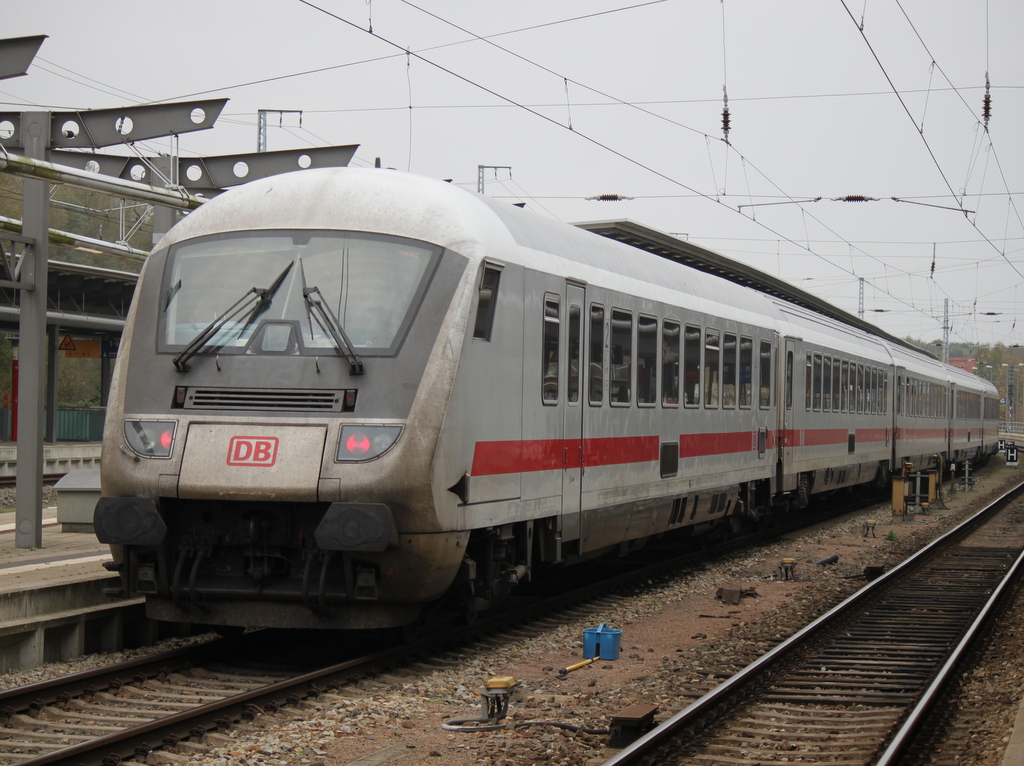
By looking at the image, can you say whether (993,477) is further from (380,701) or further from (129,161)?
(380,701)

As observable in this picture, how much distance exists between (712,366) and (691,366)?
0.87 m

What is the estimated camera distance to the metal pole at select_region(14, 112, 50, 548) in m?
11.9

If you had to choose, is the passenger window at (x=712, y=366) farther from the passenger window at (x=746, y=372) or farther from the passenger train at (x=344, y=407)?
the passenger train at (x=344, y=407)

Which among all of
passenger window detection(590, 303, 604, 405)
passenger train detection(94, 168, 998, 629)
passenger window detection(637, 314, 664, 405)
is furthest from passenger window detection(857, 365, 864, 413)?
passenger train detection(94, 168, 998, 629)

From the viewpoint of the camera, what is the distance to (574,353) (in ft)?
34.1

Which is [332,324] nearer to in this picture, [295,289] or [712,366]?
[295,289]

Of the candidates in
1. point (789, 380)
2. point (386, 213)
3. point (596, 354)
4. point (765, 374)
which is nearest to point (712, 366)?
point (765, 374)

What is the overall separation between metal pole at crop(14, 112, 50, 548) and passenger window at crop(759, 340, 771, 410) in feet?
31.3

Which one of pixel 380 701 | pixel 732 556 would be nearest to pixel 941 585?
pixel 732 556

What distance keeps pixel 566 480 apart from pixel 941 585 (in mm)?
6115

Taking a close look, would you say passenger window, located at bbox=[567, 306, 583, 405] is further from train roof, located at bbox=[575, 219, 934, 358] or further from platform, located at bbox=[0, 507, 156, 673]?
platform, located at bbox=[0, 507, 156, 673]

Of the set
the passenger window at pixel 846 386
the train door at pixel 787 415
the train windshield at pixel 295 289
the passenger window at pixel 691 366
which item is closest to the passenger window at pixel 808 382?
the train door at pixel 787 415

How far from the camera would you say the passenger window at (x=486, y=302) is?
8539 mm

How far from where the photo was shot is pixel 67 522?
13.5m
